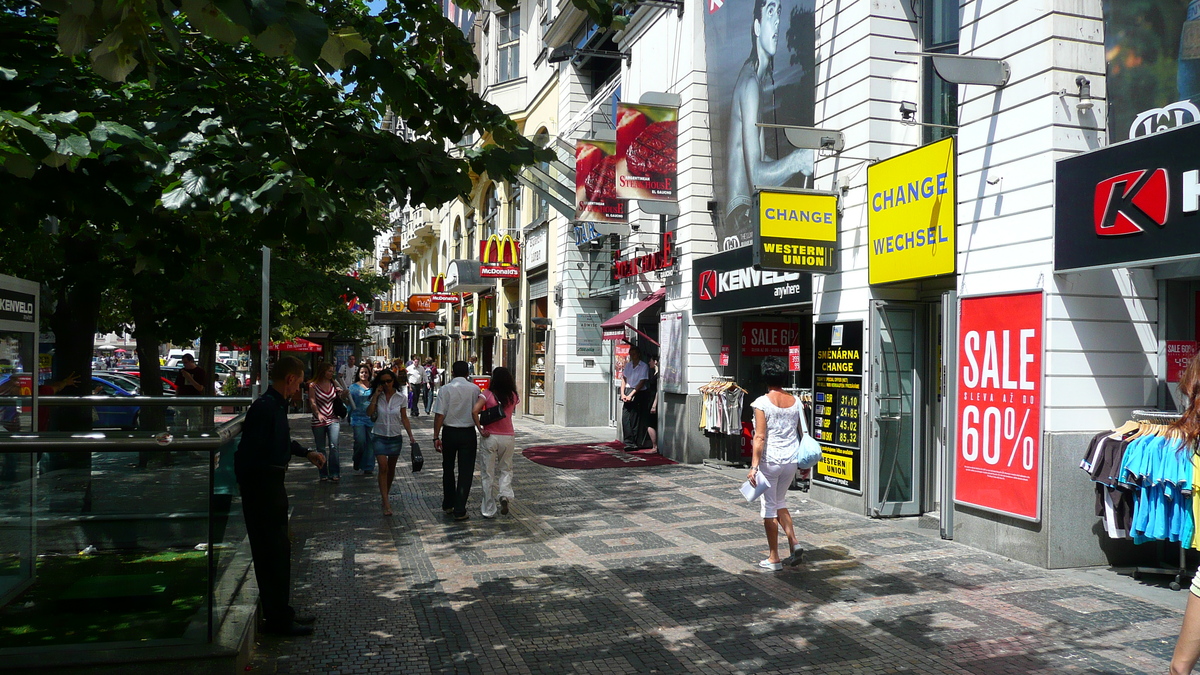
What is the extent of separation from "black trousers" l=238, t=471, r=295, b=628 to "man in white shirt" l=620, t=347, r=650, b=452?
37.1 ft

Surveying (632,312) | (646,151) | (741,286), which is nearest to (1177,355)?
(741,286)

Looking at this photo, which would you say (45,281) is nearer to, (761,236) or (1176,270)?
(761,236)

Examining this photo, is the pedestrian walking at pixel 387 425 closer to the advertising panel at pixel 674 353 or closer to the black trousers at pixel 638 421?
the advertising panel at pixel 674 353

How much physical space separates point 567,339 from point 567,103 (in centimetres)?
628

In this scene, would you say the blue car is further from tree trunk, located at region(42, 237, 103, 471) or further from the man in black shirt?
tree trunk, located at region(42, 237, 103, 471)

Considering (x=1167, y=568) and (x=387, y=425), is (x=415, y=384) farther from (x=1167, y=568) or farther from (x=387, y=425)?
(x=1167, y=568)

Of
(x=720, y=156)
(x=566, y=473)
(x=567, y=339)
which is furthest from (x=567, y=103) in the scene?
(x=566, y=473)

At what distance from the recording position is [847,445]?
418 inches

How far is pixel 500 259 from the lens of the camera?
2709cm

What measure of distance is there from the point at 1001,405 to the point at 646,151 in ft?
29.1

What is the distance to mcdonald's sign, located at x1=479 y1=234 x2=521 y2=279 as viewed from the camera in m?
26.6

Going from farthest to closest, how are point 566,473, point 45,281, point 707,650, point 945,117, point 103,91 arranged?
point 566,473 < point 45,281 < point 945,117 < point 103,91 < point 707,650

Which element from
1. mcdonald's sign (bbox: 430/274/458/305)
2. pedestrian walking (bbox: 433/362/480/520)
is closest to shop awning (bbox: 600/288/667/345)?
pedestrian walking (bbox: 433/362/480/520)

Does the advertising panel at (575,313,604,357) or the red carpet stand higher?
the advertising panel at (575,313,604,357)
